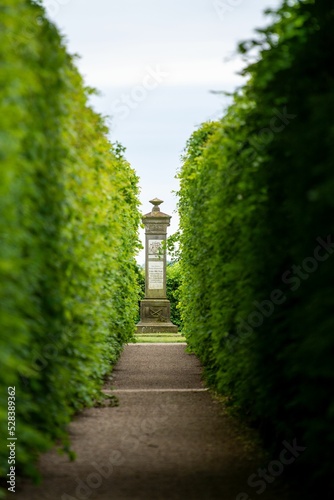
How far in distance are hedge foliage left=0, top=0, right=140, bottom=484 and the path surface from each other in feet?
1.43

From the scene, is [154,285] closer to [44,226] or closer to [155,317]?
[155,317]

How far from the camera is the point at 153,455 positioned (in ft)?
27.0

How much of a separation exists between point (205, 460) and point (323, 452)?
2.12 m

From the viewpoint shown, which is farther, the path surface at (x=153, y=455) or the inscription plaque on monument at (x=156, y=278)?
the inscription plaque on monument at (x=156, y=278)

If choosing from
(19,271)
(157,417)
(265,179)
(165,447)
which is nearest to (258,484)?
(165,447)

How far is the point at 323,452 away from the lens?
6000mm

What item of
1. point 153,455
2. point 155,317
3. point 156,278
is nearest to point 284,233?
point 153,455

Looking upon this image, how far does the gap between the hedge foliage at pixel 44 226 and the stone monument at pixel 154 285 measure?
61.8 feet

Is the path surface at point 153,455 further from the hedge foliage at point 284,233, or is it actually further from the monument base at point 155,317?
the monument base at point 155,317

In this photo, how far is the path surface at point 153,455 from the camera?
6742mm
